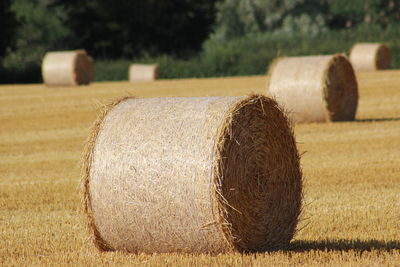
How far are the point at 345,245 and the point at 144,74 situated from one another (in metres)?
32.5

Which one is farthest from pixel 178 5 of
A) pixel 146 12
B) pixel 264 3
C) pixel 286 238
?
pixel 286 238

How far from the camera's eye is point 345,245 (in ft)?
27.5

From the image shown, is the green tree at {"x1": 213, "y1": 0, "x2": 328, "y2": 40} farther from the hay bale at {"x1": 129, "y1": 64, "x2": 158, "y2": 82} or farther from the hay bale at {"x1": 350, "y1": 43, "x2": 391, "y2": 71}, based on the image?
the hay bale at {"x1": 350, "y1": 43, "x2": 391, "y2": 71}

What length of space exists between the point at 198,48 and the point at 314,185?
46.3m

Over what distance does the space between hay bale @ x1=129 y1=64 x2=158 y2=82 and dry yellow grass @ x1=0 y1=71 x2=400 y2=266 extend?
54.1ft

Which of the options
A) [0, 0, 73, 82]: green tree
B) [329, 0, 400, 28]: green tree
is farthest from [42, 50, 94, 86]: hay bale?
[329, 0, 400, 28]: green tree

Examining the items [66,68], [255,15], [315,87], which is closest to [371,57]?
[66,68]

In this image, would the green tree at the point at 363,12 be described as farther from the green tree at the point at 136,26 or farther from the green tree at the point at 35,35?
the green tree at the point at 35,35

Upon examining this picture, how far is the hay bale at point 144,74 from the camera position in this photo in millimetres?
40250

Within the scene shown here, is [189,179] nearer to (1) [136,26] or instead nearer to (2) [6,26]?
(2) [6,26]

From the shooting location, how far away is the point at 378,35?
160 ft

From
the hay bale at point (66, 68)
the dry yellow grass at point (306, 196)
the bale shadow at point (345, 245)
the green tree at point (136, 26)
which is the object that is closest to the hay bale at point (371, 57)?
the hay bale at point (66, 68)

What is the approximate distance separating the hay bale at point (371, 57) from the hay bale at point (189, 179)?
92.8ft

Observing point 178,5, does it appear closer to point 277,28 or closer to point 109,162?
point 277,28
